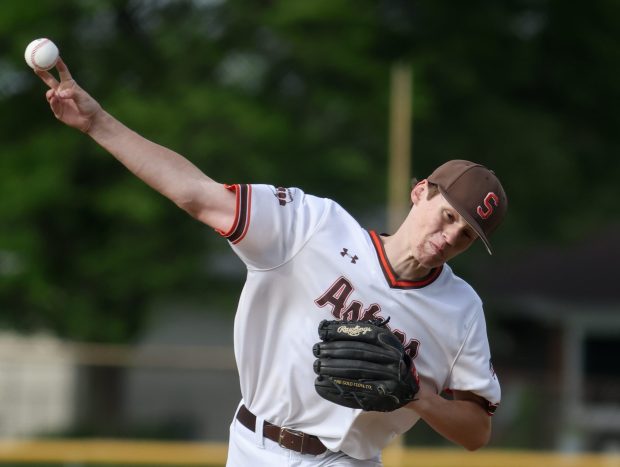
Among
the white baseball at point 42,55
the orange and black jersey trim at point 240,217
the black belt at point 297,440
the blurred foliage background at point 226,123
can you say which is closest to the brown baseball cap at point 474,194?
the orange and black jersey trim at point 240,217

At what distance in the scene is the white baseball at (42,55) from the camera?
123 inches

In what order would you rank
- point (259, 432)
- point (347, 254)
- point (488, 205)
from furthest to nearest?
point (259, 432) < point (347, 254) < point (488, 205)

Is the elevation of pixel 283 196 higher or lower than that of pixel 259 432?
higher

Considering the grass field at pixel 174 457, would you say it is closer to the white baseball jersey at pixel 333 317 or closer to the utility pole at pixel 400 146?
the utility pole at pixel 400 146

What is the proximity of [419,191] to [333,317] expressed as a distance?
0.45 m

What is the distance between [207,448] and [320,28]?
495 centimetres

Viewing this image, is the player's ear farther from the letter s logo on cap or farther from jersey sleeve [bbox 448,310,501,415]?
jersey sleeve [bbox 448,310,501,415]

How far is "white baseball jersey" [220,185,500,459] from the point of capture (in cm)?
344

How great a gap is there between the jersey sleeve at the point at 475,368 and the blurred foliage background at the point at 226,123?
344 inches

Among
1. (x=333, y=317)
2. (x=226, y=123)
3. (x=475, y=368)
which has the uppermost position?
(x=226, y=123)

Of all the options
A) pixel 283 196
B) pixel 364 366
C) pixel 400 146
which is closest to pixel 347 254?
A: pixel 283 196

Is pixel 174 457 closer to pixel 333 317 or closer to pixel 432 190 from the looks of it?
pixel 333 317

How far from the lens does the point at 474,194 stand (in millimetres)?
3355

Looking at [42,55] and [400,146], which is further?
[400,146]
